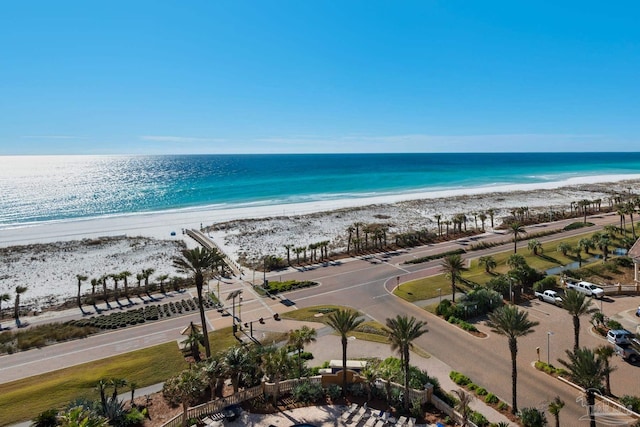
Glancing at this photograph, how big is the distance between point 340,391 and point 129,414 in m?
12.7

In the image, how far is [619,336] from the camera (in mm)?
28703

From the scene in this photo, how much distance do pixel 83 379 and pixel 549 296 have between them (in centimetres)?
4277

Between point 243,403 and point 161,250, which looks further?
point 161,250

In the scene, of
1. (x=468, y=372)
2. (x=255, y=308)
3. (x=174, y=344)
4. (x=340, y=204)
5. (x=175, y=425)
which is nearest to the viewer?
(x=175, y=425)

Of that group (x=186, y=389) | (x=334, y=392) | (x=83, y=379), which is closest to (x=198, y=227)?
(x=83, y=379)

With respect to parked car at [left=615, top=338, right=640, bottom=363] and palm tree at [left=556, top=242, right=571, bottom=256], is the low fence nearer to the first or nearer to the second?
parked car at [left=615, top=338, right=640, bottom=363]

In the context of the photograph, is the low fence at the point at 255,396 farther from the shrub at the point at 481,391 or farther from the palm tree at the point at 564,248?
Result: the palm tree at the point at 564,248

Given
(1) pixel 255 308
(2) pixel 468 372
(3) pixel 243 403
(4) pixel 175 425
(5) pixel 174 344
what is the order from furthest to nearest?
(1) pixel 255 308
(5) pixel 174 344
(2) pixel 468 372
(3) pixel 243 403
(4) pixel 175 425

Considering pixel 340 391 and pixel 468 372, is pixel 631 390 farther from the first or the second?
pixel 340 391

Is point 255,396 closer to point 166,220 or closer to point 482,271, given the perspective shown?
point 482,271

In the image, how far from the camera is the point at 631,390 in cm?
2359

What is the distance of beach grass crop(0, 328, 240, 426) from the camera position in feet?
76.4

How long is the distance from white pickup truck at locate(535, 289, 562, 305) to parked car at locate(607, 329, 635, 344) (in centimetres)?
732

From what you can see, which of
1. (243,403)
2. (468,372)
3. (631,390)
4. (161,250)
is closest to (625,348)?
(631,390)
